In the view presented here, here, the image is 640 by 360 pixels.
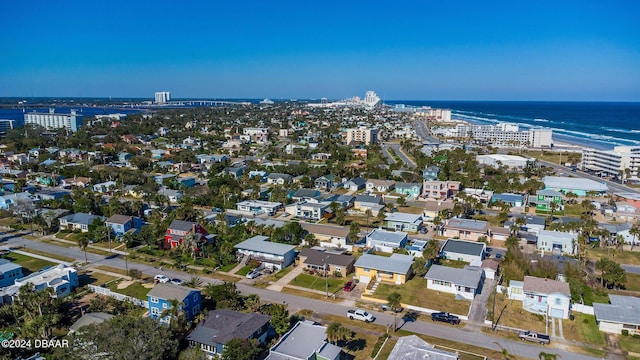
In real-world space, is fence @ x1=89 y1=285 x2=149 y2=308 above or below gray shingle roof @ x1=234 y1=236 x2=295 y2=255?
below

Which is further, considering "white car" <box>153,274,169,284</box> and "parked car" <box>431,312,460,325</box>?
"white car" <box>153,274,169,284</box>

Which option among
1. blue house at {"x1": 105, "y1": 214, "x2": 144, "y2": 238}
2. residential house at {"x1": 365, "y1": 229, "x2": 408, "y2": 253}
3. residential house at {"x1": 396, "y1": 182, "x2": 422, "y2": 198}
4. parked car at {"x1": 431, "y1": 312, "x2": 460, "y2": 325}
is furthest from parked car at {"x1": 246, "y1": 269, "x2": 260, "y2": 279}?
residential house at {"x1": 396, "y1": 182, "x2": 422, "y2": 198}

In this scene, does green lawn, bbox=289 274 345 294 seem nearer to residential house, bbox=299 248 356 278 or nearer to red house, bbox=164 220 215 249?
residential house, bbox=299 248 356 278

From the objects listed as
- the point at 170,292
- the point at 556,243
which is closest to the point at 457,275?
the point at 556,243

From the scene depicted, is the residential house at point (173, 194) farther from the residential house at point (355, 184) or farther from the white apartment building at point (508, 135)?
the white apartment building at point (508, 135)

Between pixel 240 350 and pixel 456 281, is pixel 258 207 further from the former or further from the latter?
pixel 240 350

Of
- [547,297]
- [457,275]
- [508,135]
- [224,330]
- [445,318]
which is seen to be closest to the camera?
[224,330]
